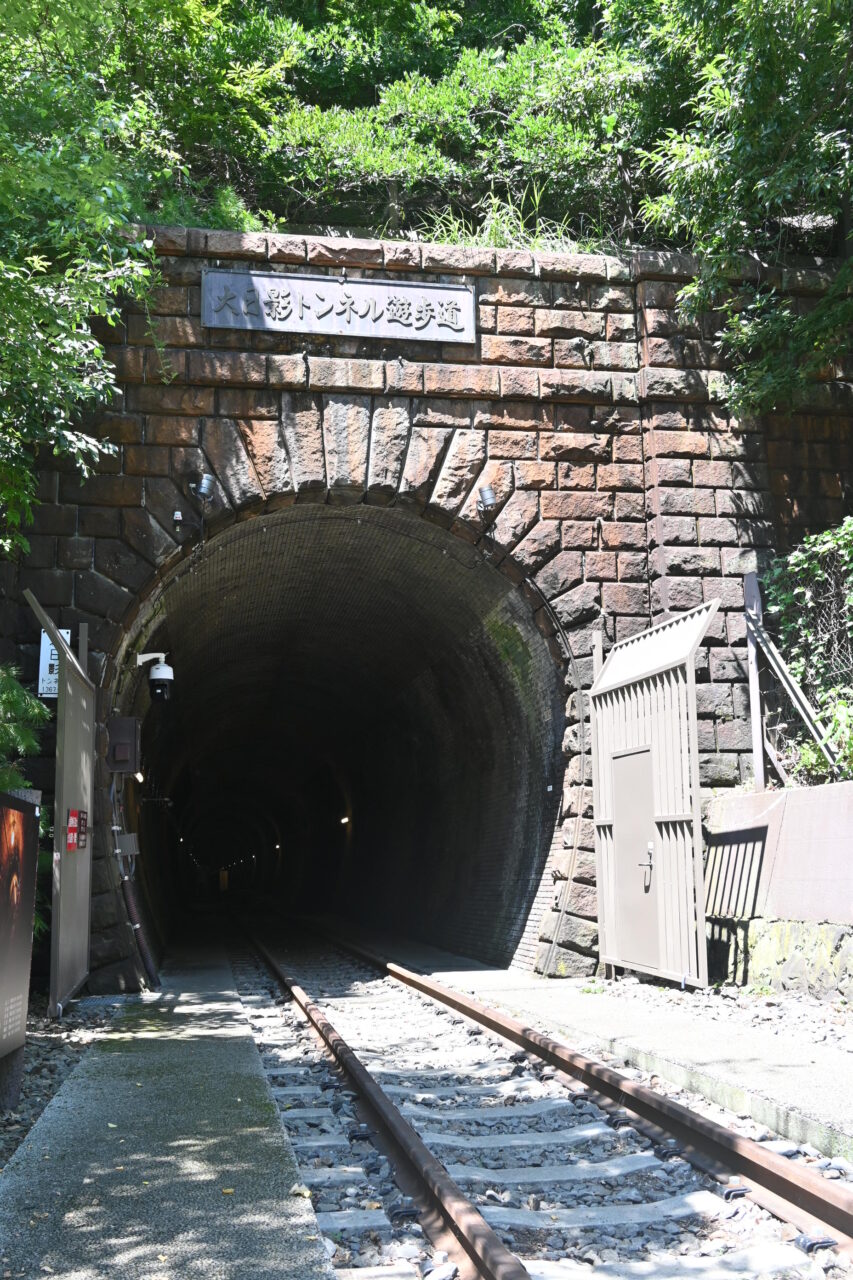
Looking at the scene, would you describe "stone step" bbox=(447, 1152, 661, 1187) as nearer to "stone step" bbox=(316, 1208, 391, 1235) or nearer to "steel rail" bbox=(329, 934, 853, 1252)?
"steel rail" bbox=(329, 934, 853, 1252)

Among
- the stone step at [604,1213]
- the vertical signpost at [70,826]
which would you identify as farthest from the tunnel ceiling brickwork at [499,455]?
Answer: the stone step at [604,1213]

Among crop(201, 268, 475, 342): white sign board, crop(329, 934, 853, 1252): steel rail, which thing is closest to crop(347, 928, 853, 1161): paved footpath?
crop(329, 934, 853, 1252): steel rail

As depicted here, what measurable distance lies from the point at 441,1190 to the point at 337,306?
737cm

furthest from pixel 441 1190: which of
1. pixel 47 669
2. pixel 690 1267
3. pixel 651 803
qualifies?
pixel 47 669

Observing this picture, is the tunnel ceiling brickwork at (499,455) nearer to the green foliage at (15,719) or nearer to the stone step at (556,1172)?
the green foliage at (15,719)

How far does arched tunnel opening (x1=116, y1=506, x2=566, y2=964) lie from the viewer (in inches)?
412

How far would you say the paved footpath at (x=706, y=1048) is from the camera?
4383mm

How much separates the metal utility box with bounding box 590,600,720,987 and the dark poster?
13.7ft

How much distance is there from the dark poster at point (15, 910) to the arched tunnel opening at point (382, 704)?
4.57 m

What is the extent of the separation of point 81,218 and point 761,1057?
19.8 ft

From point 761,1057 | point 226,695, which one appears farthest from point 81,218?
point 226,695

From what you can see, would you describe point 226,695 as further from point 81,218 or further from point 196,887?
point 196,887

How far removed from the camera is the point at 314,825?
85.8 feet

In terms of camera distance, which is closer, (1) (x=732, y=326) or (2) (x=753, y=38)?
(2) (x=753, y=38)
